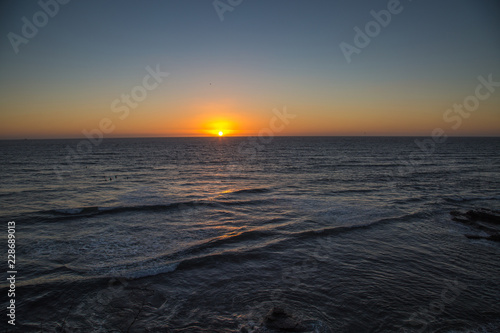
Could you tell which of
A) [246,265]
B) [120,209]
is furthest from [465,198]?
[120,209]

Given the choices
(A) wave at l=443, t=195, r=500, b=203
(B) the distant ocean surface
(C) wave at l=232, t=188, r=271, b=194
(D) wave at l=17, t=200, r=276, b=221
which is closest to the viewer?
(B) the distant ocean surface

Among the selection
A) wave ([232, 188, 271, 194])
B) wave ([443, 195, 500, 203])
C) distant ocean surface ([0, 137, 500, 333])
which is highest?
wave ([443, 195, 500, 203])

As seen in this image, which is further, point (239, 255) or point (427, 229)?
point (427, 229)

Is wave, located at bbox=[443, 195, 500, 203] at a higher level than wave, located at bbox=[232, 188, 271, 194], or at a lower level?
higher

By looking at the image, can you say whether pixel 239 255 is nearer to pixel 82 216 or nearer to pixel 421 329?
pixel 421 329

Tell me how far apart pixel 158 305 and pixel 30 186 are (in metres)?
25.1

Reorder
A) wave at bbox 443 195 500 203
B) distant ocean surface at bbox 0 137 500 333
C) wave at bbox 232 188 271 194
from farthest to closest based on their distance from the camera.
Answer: wave at bbox 232 188 271 194
wave at bbox 443 195 500 203
distant ocean surface at bbox 0 137 500 333

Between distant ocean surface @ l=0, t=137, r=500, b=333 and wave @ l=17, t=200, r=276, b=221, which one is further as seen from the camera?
wave @ l=17, t=200, r=276, b=221

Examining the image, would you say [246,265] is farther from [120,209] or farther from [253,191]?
[253,191]

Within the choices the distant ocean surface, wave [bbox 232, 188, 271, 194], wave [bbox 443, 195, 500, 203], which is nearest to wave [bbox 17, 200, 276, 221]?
the distant ocean surface

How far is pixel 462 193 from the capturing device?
2300 centimetres

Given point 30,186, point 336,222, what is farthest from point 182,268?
point 30,186

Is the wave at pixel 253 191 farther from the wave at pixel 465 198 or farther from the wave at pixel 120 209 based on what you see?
the wave at pixel 465 198

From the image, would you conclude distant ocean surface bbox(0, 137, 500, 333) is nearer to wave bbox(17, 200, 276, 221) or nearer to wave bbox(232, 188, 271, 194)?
wave bbox(17, 200, 276, 221)
